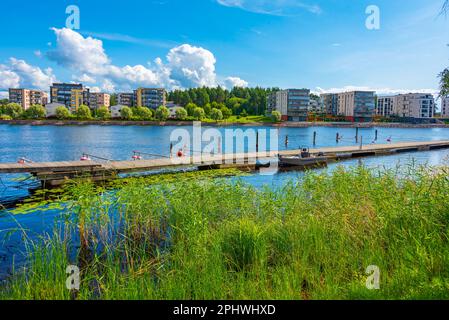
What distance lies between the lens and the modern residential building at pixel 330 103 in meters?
166

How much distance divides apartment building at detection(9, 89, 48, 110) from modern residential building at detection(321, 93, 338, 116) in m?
138

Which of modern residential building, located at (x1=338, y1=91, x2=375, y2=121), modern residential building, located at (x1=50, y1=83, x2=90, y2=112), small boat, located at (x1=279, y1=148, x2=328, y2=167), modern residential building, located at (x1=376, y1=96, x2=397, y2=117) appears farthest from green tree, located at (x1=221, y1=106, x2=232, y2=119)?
small boat, located at (x1=279, y1=148, x2=328, y2=167)

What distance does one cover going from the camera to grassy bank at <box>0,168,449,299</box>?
539cm

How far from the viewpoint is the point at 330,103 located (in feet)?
561

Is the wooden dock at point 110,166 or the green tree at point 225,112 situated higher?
the green tree at point 225,112

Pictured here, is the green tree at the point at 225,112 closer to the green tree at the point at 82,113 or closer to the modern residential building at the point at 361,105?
the modern residential building at the point at 361,105

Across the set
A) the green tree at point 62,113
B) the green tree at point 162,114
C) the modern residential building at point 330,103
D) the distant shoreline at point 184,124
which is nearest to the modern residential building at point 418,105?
the distant shoreline at point 184,124

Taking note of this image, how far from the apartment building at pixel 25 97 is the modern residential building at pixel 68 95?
26.8ft

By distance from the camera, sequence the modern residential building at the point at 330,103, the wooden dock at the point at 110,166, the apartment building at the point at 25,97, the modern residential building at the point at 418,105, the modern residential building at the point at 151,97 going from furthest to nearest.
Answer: the modern residential building at the point at 330,103, the apartment building at the point at 25,97, the modern residential building at the point at 418,105, the modern residential building at the point at 151,97, the wooden dock at the point at 110,166

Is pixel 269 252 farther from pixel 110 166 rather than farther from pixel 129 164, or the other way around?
pixel 129 164

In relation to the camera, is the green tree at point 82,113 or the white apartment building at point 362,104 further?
the white apartment building at point 362,104

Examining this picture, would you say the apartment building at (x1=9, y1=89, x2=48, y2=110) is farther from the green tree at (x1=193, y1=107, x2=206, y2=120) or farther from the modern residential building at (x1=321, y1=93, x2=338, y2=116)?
the modern residential building at (x1=321, y1=93, x2=338, y2=116)

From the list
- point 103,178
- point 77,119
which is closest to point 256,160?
point 103,178
